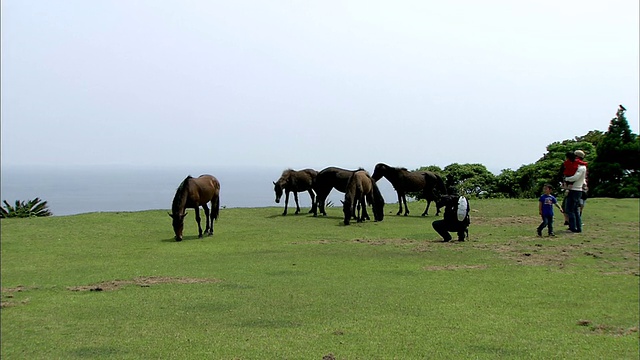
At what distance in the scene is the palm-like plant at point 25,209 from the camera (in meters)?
21.3

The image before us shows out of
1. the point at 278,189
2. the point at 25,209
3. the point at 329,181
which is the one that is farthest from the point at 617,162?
the point at 25,209

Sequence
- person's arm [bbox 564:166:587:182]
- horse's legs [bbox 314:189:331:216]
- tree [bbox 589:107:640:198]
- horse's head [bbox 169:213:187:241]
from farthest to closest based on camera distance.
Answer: tree [bbox 589:107:640:198] → horse's legs [bbox 314:189:331:216] → horse's head [bbox 169:213:187:241] → person's arm [bbox 564:166:587:182]

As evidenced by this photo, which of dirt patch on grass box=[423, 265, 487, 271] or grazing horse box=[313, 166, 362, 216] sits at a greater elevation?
grazing horse box=[313, 166, 362, 216]

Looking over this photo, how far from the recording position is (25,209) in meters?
21.8

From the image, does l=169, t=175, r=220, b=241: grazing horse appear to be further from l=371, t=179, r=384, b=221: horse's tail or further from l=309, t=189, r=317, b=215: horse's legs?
l=371, t=179, r=384, b=221: horse's tail

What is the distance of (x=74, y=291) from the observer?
9.26 metres

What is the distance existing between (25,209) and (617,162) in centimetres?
2649

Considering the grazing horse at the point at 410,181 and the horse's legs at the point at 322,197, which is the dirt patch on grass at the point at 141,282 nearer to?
the horse's legs at the point at 322,197

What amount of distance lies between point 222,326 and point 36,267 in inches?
243

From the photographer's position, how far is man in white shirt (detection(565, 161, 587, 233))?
14672 mm

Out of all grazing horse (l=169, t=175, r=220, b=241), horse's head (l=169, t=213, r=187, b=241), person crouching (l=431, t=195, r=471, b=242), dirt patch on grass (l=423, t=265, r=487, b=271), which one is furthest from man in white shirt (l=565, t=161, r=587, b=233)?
horse's head (l=169, t=213, r=187, b=241)

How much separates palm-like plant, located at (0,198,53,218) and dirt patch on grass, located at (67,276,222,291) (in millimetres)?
13495

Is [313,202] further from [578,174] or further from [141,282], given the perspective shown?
[141,282]

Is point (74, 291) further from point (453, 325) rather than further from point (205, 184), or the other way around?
point (205, 184)
